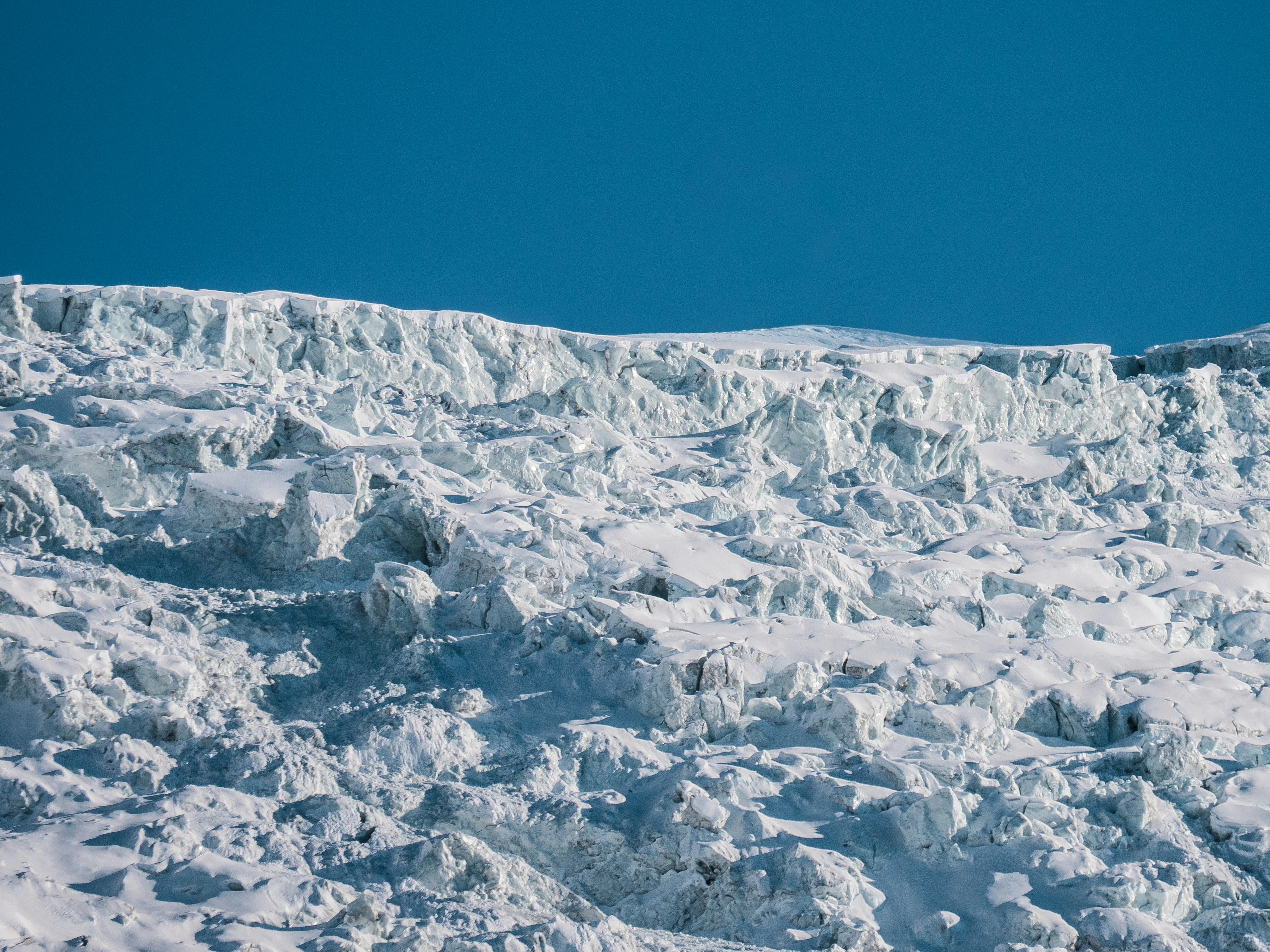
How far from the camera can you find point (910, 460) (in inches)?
858

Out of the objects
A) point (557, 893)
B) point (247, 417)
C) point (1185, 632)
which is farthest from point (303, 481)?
point (1185, 632)

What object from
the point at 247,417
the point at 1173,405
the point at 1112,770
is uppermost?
the point at 1173,405

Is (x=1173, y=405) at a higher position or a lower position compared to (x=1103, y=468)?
higher

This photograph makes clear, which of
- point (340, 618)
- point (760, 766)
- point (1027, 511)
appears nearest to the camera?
point (760, 766)

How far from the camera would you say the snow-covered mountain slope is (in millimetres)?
9023

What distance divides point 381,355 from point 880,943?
14.6m

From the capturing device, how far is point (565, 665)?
12.4 metres

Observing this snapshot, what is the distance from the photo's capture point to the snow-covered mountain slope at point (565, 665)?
9.02 metres

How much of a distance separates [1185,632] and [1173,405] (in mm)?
10631

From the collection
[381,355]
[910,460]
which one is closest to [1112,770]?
[910,460]

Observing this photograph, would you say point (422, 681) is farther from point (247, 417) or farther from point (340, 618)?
point (247, 417)

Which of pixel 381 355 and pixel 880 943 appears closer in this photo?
pixel 880 943

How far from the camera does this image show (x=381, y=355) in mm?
21375

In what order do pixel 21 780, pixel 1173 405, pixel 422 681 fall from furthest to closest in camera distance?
1. pixel 1173 405
2. pixel 422 681
3. pixel 21 780
